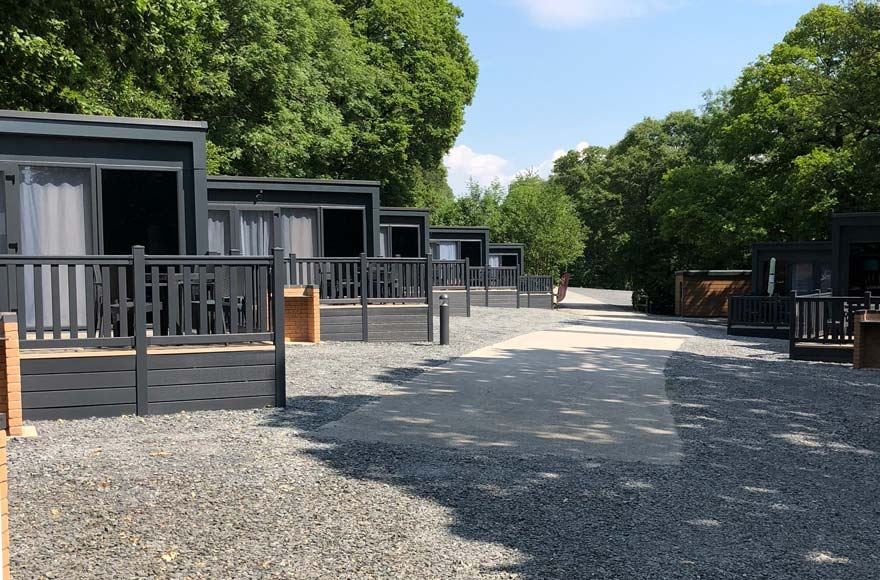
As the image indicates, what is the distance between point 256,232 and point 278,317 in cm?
799

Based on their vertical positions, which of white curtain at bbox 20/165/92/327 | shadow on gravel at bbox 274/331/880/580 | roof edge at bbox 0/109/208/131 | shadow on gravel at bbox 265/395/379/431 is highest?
roof edge at bbox 0/109/208/131

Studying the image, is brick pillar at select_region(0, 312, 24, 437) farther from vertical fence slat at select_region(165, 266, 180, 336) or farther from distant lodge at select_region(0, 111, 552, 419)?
vertical fence slat at select_region(165, 266, 180, 336)

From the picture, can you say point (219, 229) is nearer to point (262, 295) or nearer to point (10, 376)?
point (262, 295)

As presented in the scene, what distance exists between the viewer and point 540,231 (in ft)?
156

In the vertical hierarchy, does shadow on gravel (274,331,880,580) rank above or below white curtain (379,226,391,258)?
below

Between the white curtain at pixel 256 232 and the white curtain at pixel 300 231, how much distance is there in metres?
0.32

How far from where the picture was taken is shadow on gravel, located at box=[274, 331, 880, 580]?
3730 millimetres

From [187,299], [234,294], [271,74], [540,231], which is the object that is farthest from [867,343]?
[540,231]

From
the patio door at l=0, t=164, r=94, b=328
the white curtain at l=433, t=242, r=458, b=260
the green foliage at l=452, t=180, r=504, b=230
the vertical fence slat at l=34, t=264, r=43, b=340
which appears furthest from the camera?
the green foliage at l=452, t=180, r=504, b=230

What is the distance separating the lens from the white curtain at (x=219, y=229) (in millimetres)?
14039

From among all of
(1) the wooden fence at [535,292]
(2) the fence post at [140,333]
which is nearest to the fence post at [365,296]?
(2) the fence post at [140,333]

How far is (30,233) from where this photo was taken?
9164mm

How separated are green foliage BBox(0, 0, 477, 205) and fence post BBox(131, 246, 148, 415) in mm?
7570

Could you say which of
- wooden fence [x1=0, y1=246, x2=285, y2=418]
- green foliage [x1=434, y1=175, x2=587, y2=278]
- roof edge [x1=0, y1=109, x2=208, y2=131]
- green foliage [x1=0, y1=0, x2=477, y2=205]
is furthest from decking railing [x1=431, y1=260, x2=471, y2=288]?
green foliage [x1=434, y1=175, x2=587, y2=278]
